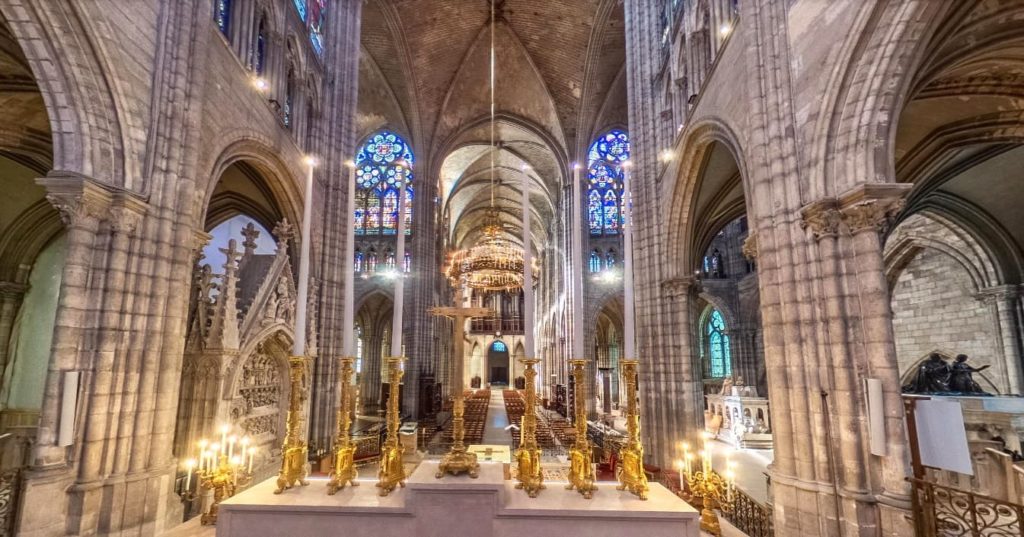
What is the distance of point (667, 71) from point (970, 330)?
11.7 meters

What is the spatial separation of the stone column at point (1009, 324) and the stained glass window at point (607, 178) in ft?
49.6

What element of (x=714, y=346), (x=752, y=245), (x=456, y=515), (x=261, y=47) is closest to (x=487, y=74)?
(x=261, y=47)

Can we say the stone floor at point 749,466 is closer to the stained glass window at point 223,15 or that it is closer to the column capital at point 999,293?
the column capital at point 999,293

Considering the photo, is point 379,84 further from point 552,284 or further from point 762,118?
point 762,118

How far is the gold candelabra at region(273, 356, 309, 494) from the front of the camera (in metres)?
3.81

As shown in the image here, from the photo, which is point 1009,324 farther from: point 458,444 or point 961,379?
point 458,444

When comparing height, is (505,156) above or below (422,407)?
above

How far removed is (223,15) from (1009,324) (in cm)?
2008

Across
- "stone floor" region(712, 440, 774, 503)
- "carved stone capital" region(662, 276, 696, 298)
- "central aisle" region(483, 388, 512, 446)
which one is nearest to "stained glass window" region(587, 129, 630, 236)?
"central aisle" region(483, 388, 512, 446)

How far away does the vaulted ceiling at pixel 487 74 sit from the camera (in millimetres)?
21047

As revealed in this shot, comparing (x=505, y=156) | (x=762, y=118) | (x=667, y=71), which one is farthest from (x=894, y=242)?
(x=505, y=156)

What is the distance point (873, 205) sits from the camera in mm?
4949

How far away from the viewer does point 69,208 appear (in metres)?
5.36

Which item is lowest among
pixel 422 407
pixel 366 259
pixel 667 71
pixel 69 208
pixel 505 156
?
pixel 422 407
